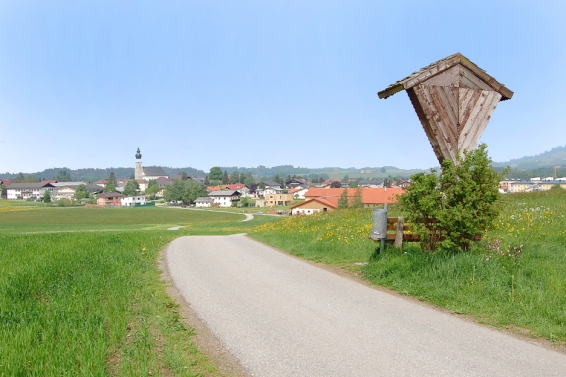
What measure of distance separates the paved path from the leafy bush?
2.01 metres

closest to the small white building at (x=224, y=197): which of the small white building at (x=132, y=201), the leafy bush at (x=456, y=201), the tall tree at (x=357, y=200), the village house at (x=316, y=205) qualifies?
the small white building at (x=132, y=201)

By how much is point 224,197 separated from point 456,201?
143 m

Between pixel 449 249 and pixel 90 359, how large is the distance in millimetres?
7347

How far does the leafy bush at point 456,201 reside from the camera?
8.70m

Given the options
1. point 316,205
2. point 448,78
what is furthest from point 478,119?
point 316,205

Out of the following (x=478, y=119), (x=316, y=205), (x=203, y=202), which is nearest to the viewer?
(x=478, y=119)

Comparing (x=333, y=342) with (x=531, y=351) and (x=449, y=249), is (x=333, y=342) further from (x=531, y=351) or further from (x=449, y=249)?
(x=449, y=249)

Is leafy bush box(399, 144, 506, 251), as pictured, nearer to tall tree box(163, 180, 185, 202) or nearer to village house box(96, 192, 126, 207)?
tall tree box(163, 180, 185, 202)

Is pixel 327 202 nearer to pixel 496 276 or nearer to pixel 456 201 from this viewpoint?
pixel 456 201

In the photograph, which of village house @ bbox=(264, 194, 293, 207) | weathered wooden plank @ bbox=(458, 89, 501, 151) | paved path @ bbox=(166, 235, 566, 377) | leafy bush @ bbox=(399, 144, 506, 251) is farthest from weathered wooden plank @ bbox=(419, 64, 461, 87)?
village house @ bbox=(264, 194, 293, 207)

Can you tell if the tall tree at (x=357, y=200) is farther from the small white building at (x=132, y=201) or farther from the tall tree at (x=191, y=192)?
the small white building at (x=132, y=201)

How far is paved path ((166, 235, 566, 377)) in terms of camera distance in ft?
16.3

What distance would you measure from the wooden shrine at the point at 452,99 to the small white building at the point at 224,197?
455ft

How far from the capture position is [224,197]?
150 m
